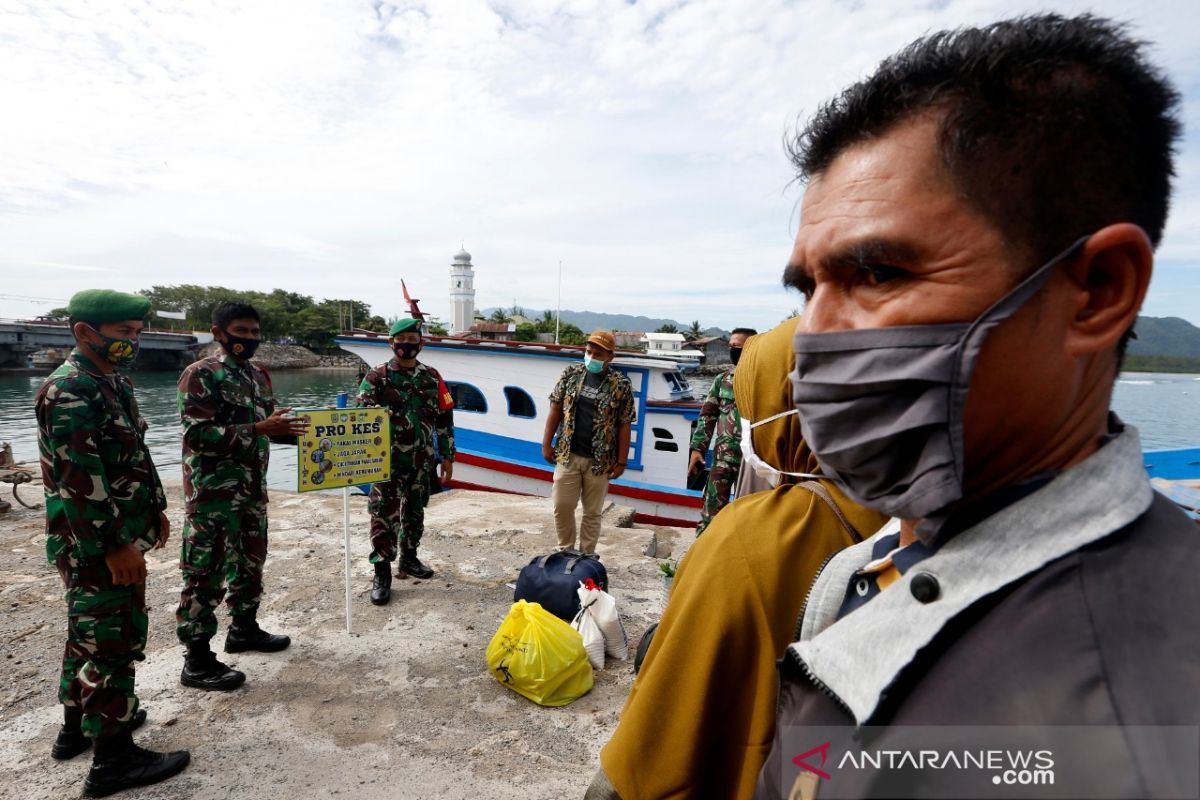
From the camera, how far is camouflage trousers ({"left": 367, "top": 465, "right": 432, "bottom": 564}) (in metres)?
4.60

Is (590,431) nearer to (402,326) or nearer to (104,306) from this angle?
(402,326)

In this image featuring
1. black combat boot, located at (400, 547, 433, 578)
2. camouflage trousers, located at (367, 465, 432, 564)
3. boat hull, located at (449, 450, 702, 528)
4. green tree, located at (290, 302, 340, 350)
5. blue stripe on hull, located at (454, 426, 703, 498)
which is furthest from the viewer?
green tree, located at (290, 302, 340, 350)

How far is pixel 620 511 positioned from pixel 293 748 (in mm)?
5340

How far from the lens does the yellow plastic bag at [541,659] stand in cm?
316

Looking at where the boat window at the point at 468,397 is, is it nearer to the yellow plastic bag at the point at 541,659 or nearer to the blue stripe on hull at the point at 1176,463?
the yellow plastic bag at the point at 541,659

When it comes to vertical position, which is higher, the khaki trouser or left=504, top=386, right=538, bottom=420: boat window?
left=504, top=386, right=538, bottom=420: boat window

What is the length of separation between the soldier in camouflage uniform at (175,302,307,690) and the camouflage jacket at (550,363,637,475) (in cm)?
238

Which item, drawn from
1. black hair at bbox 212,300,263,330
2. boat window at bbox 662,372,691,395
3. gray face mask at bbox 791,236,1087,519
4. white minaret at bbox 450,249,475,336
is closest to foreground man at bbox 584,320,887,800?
gray face mask at bbox 791,236,1087,519

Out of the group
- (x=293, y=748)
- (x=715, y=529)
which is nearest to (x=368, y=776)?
(x=293, y=748)

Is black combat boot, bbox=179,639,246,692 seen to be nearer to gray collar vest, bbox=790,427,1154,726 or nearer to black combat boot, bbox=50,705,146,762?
black combat boot, bbox=50,705,146,762

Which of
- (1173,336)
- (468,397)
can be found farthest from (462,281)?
(1173,336)

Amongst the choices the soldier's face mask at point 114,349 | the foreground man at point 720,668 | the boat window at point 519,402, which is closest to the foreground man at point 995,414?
the foreground man at point 720,668

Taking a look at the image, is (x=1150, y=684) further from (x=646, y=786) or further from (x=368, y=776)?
(x=368, y=776)

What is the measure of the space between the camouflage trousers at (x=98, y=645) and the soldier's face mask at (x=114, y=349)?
0.94m
